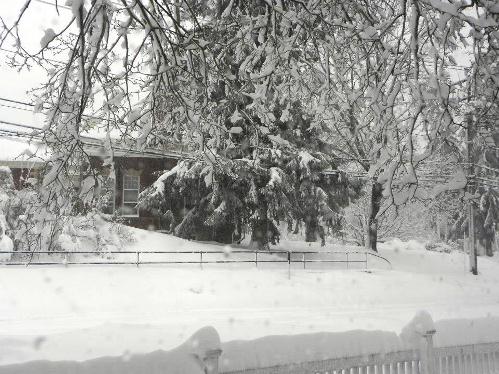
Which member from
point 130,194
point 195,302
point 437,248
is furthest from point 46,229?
point 437,248

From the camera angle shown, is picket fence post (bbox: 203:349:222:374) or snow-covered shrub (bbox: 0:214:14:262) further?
snow-covered shrub (bbox: 0:214:14:262)

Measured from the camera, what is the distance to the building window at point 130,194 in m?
26.2

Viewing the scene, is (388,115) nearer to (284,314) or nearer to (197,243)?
(284,314)

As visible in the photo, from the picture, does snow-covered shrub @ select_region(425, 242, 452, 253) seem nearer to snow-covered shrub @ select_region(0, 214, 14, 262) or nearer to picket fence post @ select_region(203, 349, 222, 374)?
snow-covered shrub @ select_region(0, 214, 14, 262)

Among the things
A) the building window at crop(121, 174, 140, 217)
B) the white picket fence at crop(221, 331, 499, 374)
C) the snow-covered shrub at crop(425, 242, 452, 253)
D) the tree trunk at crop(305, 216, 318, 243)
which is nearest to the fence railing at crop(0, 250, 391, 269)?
the tree trunk at crop(305, 216, 318, 243)

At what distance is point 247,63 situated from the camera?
6039 mm

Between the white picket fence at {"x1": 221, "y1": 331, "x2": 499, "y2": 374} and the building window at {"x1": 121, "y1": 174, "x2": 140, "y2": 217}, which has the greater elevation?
the building window at {"x1": 121, "y1": 174, "x2": 140, "y2": 217}

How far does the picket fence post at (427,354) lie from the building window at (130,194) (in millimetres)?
22051

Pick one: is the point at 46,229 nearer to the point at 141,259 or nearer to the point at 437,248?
the point at 141,259

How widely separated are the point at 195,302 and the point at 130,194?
13093 mm

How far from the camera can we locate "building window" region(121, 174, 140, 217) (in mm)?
26219

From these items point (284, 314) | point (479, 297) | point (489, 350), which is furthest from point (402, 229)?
point (489, 350)

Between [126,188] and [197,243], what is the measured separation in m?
6.83

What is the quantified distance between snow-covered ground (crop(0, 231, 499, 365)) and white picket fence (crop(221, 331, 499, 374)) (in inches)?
122
